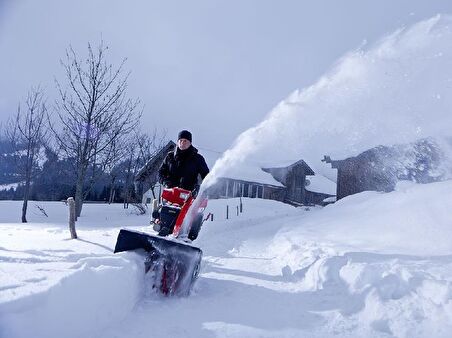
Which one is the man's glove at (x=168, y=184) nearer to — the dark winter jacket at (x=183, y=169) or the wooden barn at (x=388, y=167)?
the dark winter jacket at (x=183, y=169)

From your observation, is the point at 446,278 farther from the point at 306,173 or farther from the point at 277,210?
the point at 306,173

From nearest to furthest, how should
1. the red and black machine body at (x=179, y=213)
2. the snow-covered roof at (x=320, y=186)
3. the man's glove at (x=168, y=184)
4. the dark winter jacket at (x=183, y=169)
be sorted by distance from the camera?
the red and black machine body at (x=179, y=213), the dark winter jacket at (x=183, y=169), the man's glove at (x=168, y=184), the snow-covered roof at (x=320, y=186)

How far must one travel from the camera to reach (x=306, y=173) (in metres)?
38.9

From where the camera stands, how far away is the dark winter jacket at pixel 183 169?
5402mm

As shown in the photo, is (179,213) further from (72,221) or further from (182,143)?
(72,221)

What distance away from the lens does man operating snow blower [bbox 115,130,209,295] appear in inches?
155

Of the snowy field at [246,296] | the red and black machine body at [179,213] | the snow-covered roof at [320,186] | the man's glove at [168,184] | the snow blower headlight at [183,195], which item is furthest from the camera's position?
the snow-covered roof at [320,186]

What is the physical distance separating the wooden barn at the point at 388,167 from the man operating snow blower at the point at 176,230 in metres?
14.5

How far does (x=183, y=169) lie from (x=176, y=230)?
114 cm

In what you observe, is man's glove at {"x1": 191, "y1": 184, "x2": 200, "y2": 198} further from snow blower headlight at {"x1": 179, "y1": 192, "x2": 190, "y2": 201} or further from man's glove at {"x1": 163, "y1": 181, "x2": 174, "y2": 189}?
man's glove at {"x1": 163, "y1": 181, "x2": 174, "y2": 189}

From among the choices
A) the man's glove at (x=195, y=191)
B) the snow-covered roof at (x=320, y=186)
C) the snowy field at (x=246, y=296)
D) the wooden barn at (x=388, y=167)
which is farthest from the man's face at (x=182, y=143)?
the snow-covered roof at (x=320, y=186)

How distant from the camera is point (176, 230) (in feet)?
15.0

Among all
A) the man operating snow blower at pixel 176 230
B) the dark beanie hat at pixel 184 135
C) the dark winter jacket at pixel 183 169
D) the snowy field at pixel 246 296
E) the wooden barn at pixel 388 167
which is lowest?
the snowy field at pixel 246 296

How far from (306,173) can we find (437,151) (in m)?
22.6
